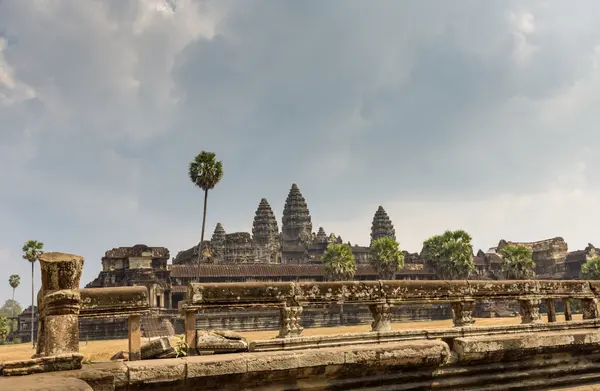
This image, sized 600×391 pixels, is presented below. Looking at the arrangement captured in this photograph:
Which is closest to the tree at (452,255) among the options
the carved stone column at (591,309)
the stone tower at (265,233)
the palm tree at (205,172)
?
the palm tree at (205,172)

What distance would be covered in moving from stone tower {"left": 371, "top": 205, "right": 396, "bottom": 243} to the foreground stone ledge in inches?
4496

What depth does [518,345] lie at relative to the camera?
527 cm

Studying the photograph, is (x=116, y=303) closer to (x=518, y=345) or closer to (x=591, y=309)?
(x=518, y=345)

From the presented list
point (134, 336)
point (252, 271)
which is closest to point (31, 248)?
point (252, 271)

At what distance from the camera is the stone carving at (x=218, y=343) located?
5.49 metres

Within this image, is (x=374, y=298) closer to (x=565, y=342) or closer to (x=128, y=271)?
(x=565, y=342)

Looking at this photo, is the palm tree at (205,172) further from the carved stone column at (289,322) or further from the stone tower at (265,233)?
the stone tower at (265,233)

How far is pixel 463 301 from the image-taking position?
26.7 feet

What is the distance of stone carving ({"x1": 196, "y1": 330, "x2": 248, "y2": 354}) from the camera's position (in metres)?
5.49

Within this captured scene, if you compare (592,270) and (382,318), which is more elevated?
(382,318)

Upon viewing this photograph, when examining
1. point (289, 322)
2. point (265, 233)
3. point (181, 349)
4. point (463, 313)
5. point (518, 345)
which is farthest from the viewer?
point (265, 233)

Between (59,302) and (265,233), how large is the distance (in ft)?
336

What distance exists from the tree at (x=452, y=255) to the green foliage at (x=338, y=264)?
12.2m

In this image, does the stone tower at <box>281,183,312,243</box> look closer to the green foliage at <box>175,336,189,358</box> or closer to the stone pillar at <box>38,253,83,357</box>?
the green foliage at <box>175,336,189,358</box>
